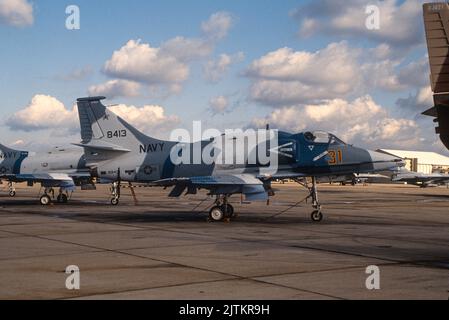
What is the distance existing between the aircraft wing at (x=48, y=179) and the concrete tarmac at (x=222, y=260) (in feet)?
40.8

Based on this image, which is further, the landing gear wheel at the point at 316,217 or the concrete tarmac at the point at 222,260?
the landing gear wheel at the point at 316,217

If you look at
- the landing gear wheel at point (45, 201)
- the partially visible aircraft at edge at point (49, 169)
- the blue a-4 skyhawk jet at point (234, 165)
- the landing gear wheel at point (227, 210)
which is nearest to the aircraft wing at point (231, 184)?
the blue a-4 skyhawk jet at point (234, 165)

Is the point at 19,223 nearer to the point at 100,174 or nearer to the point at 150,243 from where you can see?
the point at 100,174

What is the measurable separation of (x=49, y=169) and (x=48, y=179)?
3088 mm

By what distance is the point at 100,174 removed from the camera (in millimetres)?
26266

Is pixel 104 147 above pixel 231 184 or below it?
above

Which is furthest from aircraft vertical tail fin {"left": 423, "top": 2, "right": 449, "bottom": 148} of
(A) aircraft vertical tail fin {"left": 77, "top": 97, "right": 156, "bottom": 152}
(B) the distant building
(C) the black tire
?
(B) the distant building

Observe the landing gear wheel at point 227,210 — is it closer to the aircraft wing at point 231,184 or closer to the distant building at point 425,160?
the aircraft wing at point 231,184

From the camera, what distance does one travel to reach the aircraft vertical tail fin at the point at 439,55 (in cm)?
790

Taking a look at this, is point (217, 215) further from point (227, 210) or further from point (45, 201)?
point (45, 201)

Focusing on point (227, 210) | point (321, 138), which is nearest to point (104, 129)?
point (227, 210)

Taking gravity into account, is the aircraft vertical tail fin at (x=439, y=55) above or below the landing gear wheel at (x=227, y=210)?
above

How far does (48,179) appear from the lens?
33188 millimetres
